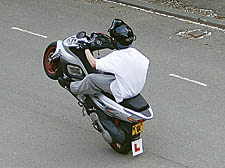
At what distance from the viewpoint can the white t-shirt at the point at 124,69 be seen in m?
6.61

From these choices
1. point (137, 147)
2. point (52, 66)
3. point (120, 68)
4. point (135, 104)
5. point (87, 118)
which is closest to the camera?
point (120, 68)

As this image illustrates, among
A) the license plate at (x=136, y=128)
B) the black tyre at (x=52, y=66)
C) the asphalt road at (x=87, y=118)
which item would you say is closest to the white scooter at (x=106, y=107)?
the license plate at (x=136, y=128)

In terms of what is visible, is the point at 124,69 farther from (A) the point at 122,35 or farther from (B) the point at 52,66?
(B) the point at 52,66

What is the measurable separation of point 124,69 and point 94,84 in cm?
47

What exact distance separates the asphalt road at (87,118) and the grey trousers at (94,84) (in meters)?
0.81

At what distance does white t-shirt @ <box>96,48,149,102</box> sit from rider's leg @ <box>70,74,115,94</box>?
9 centimetres

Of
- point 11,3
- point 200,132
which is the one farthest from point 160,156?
point 11,3

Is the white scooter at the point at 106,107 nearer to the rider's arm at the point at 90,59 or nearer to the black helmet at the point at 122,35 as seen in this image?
the rider's arm at the point at 90,59

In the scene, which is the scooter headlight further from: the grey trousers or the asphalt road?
the asphalt road

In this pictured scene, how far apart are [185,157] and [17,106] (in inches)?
106

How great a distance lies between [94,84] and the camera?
22.6ft

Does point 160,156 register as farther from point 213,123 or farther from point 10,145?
point 10,145

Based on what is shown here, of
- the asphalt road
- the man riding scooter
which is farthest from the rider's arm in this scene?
the asphalt road

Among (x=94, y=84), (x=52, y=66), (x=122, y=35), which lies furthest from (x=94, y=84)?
(x=52, y=66)
